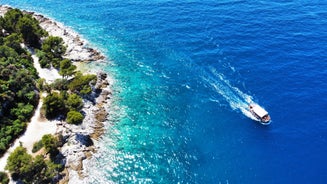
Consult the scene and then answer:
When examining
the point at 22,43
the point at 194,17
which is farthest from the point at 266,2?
the point at 22,43

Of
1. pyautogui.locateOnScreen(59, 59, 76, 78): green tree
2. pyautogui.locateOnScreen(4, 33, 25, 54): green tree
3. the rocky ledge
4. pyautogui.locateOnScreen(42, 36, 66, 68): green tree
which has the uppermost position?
pyautogui.locateOnScreen(4, 33, 25, 54): green tree

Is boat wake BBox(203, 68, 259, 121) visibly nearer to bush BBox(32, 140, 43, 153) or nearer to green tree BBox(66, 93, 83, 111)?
green tree BBox(66, 93, 83, 111)

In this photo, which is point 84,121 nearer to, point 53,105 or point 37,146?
point 53,105

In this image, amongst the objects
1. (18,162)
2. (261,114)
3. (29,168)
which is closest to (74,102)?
(18,162)

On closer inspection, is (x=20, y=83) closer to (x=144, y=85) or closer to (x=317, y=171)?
(x=144, y=85)

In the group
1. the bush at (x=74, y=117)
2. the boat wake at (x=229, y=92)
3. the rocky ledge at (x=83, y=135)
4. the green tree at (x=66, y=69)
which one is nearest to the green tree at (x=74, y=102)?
the rocky ledge at (x=83, y=135)

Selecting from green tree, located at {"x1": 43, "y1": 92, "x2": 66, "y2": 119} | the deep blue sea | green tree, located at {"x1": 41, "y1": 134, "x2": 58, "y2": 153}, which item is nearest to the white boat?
the deep blue sea
